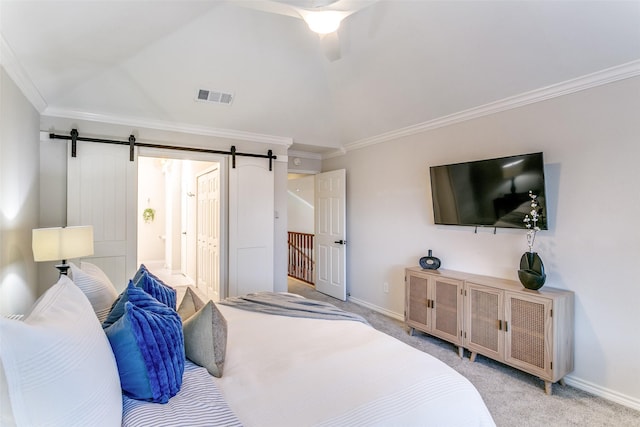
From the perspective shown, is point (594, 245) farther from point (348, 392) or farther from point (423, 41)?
point (348, 392)

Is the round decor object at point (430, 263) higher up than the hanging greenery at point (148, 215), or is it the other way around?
the hanging greenery at point (148, 215)

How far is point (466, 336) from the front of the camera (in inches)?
121

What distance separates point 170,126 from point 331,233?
9.15 ft

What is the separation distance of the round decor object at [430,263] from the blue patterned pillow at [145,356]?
291cm

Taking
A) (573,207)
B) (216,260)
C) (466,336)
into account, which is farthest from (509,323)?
(216,260)

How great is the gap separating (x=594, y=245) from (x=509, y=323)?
2.98 ft

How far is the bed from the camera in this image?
114cm

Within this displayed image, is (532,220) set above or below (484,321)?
above

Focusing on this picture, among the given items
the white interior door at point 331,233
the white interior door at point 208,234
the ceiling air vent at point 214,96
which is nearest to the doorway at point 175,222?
the white interior door at point 208,234

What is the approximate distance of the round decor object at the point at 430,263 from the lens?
141 inches

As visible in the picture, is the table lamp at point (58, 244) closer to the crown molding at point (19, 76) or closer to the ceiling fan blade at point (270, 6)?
the crown molding at point (19, 76)

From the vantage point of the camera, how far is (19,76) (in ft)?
7.68

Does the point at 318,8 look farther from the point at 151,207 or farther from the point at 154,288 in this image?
the point at 151,207

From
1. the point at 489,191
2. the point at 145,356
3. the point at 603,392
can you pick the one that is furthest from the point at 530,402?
the point at 145,356
